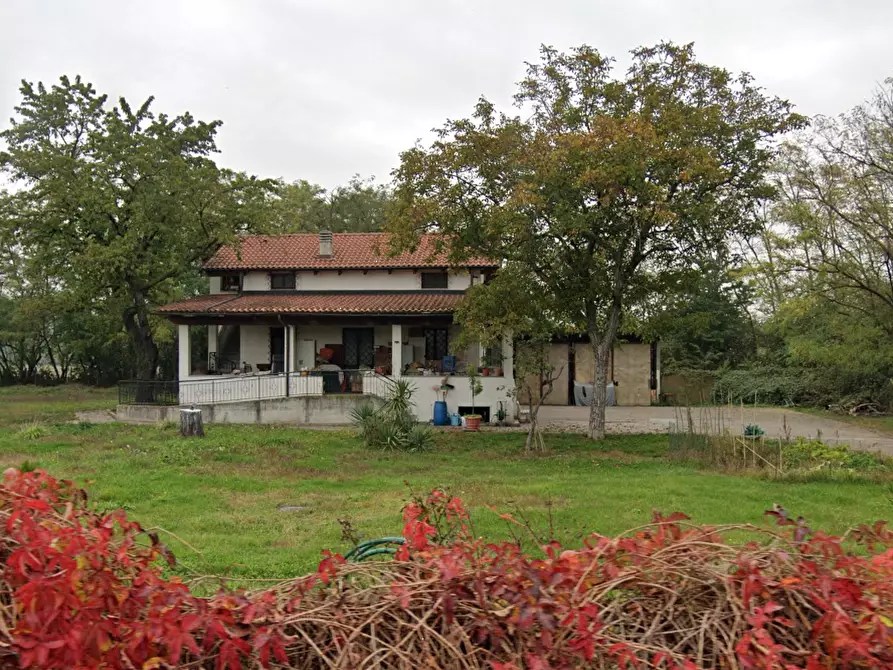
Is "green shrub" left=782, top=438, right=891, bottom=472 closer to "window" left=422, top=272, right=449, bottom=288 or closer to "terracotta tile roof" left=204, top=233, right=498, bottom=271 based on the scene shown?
"terracotta tile roof" left=204, top=233, right=498, bottom=271

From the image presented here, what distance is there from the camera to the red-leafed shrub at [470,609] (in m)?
2.02

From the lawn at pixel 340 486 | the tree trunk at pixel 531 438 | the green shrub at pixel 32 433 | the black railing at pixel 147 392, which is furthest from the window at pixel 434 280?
the green shrub at pixel 32 433

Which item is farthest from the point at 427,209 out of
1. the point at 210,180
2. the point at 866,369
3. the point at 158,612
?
the point at 866,369

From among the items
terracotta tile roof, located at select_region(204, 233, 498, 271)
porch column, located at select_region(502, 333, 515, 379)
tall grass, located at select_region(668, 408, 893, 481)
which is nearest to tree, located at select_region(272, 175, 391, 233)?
terracotta tile roof, located at select_region(204, 233, 498, 271)

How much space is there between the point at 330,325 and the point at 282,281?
288cm

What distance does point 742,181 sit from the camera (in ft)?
55.1

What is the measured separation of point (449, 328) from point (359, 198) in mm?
20518

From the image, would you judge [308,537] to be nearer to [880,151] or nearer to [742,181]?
[742,181]

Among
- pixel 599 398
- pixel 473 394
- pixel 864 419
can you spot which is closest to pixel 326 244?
pixel 473 394

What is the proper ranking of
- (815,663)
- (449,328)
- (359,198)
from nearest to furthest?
(815,663) → (449,328) → (359,198)

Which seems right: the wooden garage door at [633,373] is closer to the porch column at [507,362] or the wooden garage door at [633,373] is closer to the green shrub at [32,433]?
the porch column at [507,362]

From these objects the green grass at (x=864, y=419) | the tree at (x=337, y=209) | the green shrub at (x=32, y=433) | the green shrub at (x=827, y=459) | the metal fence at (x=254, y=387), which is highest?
the tree at (x=337, y=209)

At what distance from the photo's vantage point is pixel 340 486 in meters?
11.5

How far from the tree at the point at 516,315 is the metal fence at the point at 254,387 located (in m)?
5.17
